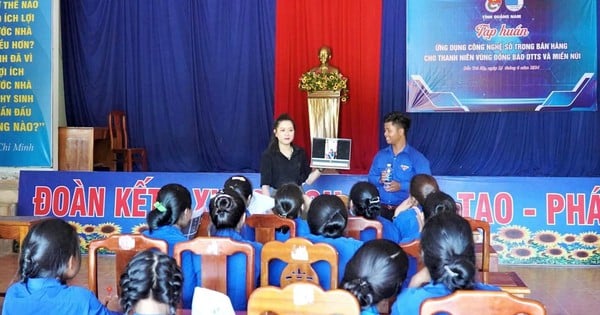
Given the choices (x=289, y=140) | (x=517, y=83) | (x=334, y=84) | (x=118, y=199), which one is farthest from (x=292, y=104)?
(x=289, y=140)

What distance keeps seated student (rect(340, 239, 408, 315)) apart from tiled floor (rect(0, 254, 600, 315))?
107 inches

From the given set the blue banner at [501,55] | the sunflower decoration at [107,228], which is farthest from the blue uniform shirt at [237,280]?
the blue banner at [501,55]

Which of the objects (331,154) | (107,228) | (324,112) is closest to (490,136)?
(324,112)

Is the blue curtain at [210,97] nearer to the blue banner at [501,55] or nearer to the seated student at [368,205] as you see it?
the blue banner at [501,55]

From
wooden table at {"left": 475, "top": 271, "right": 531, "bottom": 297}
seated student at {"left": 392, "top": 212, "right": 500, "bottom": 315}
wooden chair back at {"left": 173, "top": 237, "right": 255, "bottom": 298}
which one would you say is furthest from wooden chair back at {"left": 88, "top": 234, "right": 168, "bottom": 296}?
wooden table at {"left": 475, "top": 271, "right": 531, "bottom": 297}

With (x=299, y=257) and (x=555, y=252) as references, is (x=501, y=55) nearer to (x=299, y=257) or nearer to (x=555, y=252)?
(x=555, y=252)

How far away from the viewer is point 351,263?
1920mm

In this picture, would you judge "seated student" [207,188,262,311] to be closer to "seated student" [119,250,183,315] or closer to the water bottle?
"seated student" [119,250,183,315]

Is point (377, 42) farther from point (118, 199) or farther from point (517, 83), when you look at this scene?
point (118, 199)

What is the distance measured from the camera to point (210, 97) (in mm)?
9211

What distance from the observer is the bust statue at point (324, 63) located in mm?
8352

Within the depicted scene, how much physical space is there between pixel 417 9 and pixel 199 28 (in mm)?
2933

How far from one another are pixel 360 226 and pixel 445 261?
1.23 meters

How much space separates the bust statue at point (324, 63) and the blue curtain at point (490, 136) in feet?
2.53
